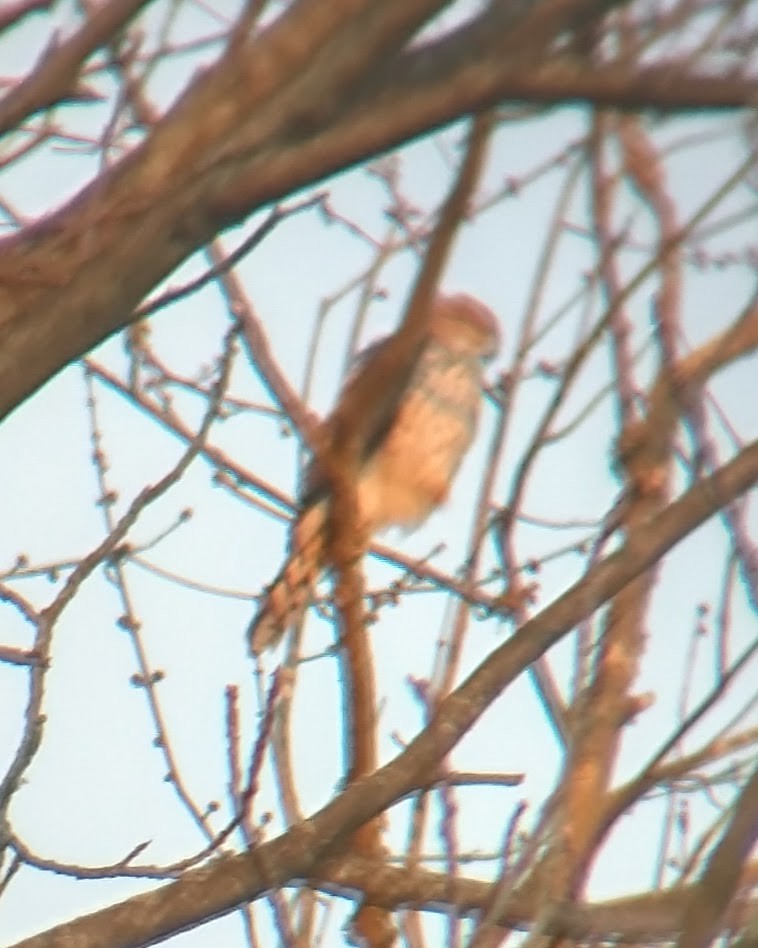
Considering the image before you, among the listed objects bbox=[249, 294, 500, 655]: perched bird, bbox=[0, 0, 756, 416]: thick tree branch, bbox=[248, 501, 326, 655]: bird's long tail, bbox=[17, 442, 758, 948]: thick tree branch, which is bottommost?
bbox=[17, 442, 758, 948]: thick tree branch

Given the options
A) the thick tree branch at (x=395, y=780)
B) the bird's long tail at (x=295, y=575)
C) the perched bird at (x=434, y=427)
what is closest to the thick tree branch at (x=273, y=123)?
the thick tree branch at (x=395, y=780)

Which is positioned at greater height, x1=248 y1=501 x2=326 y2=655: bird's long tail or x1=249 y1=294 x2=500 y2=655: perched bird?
x1=249 y1=294 x2=500 y2=655: perched bird

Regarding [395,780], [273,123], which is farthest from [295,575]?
[273,123]

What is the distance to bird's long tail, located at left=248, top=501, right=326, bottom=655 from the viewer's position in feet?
11.2

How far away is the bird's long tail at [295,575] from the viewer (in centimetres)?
341

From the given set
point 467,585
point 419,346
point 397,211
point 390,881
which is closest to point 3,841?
point 390,881

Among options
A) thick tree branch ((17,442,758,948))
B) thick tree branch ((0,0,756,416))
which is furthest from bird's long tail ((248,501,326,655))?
thick tree branch ((0,0,756,416))

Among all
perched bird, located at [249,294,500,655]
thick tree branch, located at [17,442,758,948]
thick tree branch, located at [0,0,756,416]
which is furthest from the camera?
perched bird, located at [249,294,500,655]

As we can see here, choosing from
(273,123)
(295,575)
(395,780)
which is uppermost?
(295,575)

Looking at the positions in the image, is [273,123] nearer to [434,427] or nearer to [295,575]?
[295,575]

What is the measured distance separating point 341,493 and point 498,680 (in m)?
1.03

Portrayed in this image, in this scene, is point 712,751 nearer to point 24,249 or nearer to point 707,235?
point 707,235

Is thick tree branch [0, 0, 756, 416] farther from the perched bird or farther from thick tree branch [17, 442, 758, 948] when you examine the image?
the perched bird

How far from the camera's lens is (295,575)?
3.57 m
